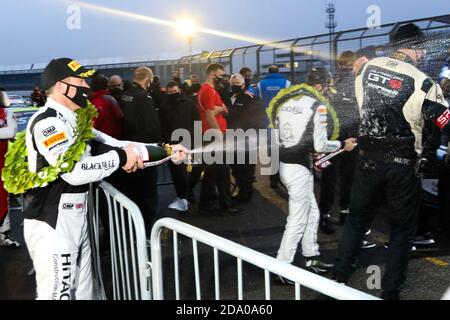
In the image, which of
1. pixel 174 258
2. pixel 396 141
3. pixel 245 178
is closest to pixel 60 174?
pixel 174 258

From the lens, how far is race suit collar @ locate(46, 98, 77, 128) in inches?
103

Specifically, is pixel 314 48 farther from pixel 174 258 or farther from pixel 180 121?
pixel 174 258

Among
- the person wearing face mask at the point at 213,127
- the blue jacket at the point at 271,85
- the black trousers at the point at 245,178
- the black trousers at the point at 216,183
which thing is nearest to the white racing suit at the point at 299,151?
the person wearing face mask at the point at 213,127

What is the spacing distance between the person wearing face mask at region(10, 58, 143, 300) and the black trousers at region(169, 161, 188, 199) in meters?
3.50

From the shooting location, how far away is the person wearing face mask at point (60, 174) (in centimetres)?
251

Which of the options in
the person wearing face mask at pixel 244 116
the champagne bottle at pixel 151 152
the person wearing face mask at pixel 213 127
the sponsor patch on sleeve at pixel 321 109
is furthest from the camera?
the person wearing face mask at pixel 244 116

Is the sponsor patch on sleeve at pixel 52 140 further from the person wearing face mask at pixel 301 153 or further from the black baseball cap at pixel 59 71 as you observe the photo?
the person wearing face mask at pixel 301 153

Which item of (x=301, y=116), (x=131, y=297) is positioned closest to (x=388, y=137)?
(x=301, y=116)

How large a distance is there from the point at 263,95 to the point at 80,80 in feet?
18.9

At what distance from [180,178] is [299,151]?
265 cm

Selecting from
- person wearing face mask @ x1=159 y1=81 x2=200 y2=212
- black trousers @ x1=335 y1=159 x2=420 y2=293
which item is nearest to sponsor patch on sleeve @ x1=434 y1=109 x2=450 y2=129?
black trousers @ x1=335 y1=159 x2=420 y2=293

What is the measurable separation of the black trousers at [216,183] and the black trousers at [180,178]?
0.85 ft

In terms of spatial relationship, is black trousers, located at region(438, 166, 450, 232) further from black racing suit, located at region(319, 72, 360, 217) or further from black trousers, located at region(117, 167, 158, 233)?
black trousers, located at region(117, 167, 158, 233)

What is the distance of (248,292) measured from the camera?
3748 millimetres
